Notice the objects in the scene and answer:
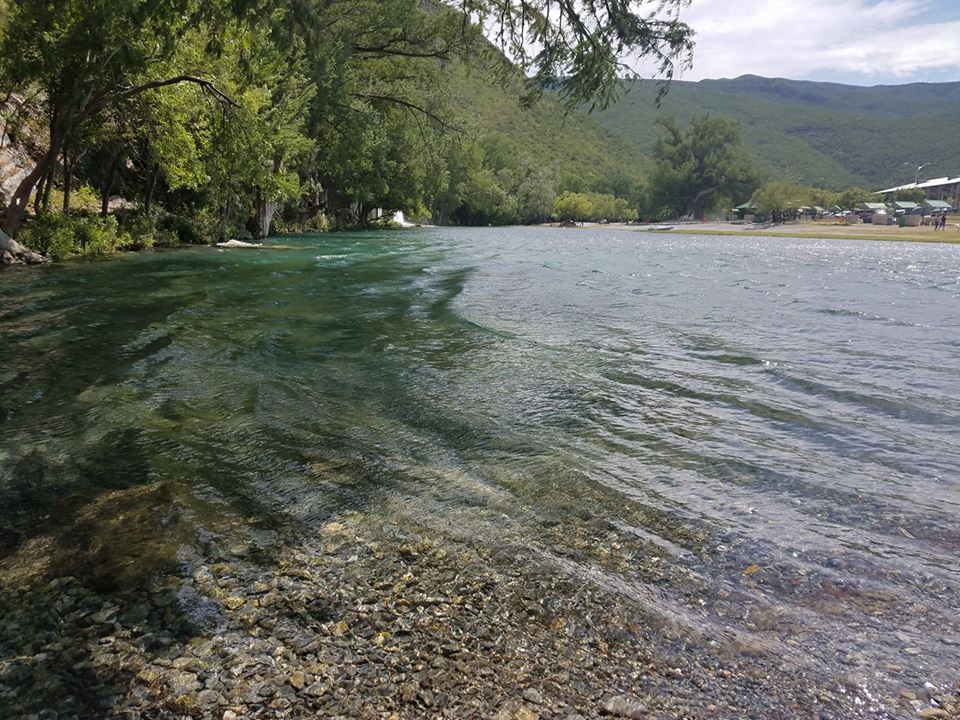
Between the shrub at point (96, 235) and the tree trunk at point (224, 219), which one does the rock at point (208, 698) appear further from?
the tree trunk at point (224, 219)

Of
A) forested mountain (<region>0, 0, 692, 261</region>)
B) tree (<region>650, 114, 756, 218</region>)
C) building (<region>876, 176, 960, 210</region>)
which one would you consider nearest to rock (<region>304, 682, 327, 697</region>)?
forested mountain (<region>0, 0, 692, 261</region>)

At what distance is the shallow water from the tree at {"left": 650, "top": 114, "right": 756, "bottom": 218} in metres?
135

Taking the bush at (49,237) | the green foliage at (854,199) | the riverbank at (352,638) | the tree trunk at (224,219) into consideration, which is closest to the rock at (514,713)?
the riverbank at (352,638)

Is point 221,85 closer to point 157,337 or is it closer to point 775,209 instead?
point 157,337

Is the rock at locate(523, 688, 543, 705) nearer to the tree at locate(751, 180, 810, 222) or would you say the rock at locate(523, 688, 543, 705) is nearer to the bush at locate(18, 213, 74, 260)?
the bush at locate(18, 213, 74, 260)

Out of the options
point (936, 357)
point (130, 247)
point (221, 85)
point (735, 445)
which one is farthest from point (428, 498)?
point (130, 247)

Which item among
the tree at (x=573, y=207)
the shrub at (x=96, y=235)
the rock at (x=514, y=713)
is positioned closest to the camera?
the rock at (x=514, y=713)

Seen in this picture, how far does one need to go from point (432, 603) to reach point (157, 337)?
27.7ft

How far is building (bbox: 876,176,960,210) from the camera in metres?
105

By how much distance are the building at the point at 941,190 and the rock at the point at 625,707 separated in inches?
5182

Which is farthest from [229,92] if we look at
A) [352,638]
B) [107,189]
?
[352,638]

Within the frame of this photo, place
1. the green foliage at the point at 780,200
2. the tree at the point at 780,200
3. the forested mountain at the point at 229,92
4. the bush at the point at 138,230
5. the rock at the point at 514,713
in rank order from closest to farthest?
the rock at the point at 514,713, the forested mountain at the point at 229,92, the bush at the point at 138,230, the tree at the point at 780,200, the green foliage at the point at 780,200

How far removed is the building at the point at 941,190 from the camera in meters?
105

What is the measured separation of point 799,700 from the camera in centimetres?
268
